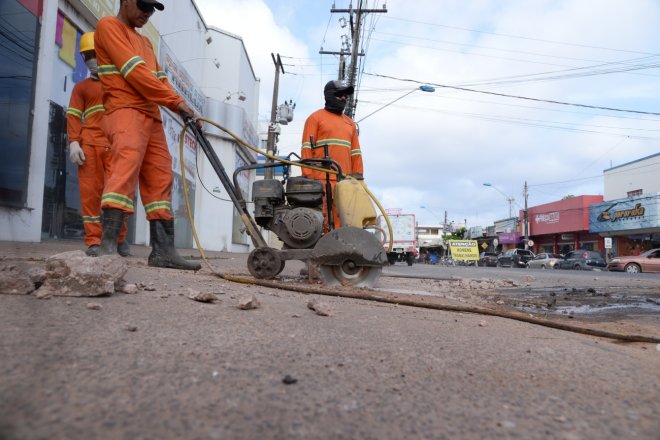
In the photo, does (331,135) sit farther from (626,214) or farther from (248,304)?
(626,214)

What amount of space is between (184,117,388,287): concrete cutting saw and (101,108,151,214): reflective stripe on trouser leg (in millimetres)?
398

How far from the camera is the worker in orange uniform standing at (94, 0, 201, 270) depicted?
3.24 meters

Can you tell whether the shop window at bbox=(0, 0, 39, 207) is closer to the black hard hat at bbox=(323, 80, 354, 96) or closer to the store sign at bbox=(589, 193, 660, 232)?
the black hard hat at bbox=(323, 80, 354, 96)

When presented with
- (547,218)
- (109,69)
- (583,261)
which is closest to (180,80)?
(109,69)

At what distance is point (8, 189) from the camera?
569 cm

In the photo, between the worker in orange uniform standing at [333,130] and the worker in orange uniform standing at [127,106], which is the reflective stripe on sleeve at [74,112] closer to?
the worker in orange uniform standing at [127,106]

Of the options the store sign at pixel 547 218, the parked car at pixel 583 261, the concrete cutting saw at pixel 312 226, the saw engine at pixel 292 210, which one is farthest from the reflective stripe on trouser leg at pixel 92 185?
the store sign at pixel 547 218

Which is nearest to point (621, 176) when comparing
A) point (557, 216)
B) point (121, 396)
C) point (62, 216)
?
point (557, 216)

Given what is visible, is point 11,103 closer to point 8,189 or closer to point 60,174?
point 8,189

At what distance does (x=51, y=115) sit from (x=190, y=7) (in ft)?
28.3

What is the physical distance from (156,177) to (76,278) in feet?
5.85

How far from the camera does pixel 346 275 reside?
356 cm

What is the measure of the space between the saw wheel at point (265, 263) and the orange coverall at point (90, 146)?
1.47 m

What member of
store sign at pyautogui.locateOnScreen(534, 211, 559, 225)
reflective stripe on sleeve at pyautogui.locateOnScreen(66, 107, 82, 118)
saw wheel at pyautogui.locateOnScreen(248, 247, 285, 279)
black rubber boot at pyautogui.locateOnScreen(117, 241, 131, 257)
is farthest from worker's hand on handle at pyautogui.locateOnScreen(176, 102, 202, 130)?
store sign at pyautogui.locateOnScreen(534, 211, 559, 225)
